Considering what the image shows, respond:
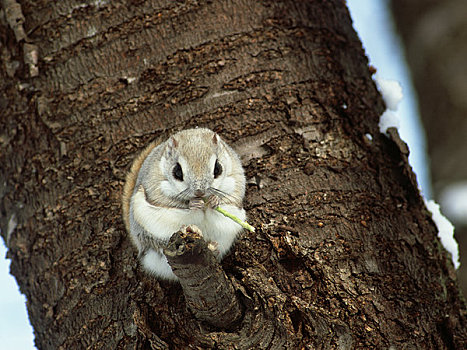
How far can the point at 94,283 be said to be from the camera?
76.1 inches

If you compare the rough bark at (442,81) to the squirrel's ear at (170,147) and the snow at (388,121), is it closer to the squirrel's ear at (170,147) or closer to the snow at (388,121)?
the snow at (388,121)

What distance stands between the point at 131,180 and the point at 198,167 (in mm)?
327

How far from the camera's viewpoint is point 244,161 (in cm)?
204

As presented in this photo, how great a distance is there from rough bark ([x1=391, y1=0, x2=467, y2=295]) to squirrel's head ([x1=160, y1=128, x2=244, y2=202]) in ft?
6.78

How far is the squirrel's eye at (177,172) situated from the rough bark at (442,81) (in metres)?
2.18

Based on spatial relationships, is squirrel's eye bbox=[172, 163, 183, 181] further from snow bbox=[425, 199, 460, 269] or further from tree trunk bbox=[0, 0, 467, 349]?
snow bbox=[425, 199, 460, 269]

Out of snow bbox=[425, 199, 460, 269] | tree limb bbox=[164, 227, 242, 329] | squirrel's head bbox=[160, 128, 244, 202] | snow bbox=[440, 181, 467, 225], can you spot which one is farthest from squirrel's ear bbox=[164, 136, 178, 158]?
snow bbox=[440, 181, 467, 225]

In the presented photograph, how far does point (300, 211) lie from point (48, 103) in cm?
109

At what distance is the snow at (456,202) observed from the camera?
3400 mm

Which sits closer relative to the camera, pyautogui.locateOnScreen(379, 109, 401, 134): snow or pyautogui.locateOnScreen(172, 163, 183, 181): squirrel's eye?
pyautogui.locateOnScreen(172, 163, 183, 181): squirrel's eye

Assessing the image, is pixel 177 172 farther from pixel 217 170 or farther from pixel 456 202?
pixel 456 202

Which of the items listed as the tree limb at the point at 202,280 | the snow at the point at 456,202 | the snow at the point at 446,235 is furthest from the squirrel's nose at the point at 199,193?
the snow at the point at 456,202

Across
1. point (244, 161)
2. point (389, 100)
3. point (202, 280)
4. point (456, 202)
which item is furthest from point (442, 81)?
point (202, 280)

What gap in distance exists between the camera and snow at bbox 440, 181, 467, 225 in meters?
3.40
